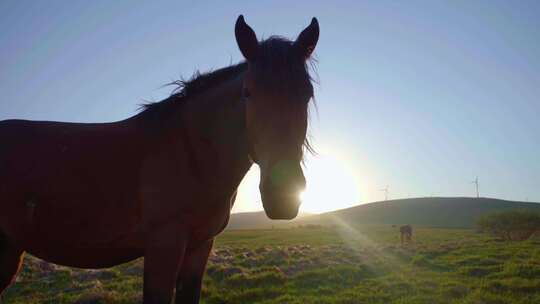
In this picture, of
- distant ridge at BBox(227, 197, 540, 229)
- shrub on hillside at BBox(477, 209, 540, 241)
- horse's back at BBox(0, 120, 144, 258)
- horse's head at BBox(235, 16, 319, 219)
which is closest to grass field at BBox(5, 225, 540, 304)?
horse's back at BBox(0, 120, 144, 258)

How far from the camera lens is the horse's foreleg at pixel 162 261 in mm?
2939

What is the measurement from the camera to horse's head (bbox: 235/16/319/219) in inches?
100

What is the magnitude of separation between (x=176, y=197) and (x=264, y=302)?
22.8 feet

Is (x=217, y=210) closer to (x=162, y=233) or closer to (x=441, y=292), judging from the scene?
(x=162, y=233)

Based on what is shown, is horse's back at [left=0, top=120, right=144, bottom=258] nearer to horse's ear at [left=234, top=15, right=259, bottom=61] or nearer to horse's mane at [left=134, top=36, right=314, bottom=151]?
horse's mane at [left=134, top=36, right=314, bottom=151]

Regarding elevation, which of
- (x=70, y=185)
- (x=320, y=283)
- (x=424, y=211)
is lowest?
(x=424, y=211)

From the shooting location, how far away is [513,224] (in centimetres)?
4941

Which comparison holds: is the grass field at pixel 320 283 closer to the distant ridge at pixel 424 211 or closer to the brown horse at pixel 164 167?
the brown horse at pixel 164 167

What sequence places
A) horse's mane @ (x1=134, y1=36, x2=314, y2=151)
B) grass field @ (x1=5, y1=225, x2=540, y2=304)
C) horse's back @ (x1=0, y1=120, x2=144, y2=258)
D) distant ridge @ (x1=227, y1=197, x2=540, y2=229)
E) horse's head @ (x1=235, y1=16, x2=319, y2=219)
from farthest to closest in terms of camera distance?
1. distant ridge @ (x1=227, y1=197, x2=540, y2=229)
2. grass field @ (x1=5, y1=225, x2=540, y2=304)
3. horse's back @ (x1=0, y1=120, x2=144, y2=258)
4. horse's mane @ (x1=134, y1=36, x2=314, y2=151)
5. horse's head @ (x1=235, y1=16, x2=319, y2=219)

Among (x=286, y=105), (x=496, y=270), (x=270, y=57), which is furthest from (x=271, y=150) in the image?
(x=496, y=270)

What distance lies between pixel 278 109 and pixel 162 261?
1500 mm

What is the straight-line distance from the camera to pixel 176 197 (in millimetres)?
3100

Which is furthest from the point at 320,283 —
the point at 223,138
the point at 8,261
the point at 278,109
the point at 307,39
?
the point at 278,109

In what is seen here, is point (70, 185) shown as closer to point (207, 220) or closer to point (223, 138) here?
point (207, 220)
